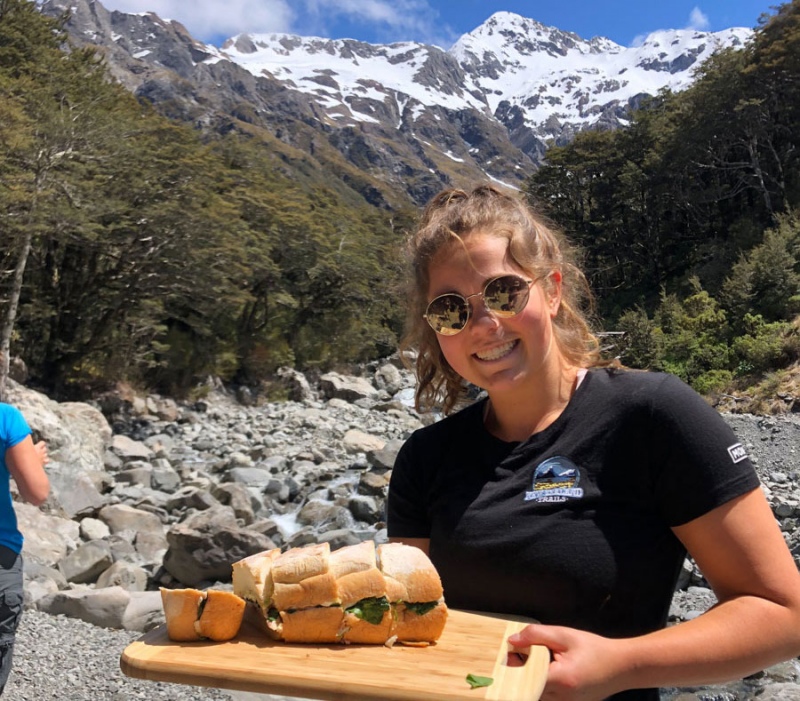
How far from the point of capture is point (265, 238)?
2720 centimetres

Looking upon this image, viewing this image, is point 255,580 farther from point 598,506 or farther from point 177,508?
point 177,508

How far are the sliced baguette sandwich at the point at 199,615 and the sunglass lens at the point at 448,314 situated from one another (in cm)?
83

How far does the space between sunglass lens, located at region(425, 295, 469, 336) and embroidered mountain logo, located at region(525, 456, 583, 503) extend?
1.34ft

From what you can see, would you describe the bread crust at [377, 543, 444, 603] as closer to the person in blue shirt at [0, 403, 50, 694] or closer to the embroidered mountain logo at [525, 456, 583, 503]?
the embroidered mountain logo at [525, 456, 583, 503]

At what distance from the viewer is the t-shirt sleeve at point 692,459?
139 centimetres

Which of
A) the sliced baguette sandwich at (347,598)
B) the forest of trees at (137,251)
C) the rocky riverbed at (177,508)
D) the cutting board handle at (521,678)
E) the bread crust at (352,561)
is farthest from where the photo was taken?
the forest of trees at (137,251)

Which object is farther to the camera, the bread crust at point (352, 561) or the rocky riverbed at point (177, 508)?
the rocky riverbed at point (177, 508)

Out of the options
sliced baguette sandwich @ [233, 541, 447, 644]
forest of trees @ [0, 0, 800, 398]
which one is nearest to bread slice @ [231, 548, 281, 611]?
sliced baguette sandwich @ [233, 541, 447, 644]

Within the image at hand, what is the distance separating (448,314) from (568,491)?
0.54 m

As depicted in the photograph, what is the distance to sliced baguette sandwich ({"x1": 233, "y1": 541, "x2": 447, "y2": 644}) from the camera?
155 cm

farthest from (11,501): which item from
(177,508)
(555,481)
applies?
(177,508)

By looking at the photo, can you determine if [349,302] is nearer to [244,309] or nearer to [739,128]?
[244,309]

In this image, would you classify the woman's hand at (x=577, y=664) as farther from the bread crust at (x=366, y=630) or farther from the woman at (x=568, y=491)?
the bread crust at (x=366, y=630)

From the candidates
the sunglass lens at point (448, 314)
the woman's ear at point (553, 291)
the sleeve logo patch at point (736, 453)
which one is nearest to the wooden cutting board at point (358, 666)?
the sleeve logo patch at point (736, 453)
